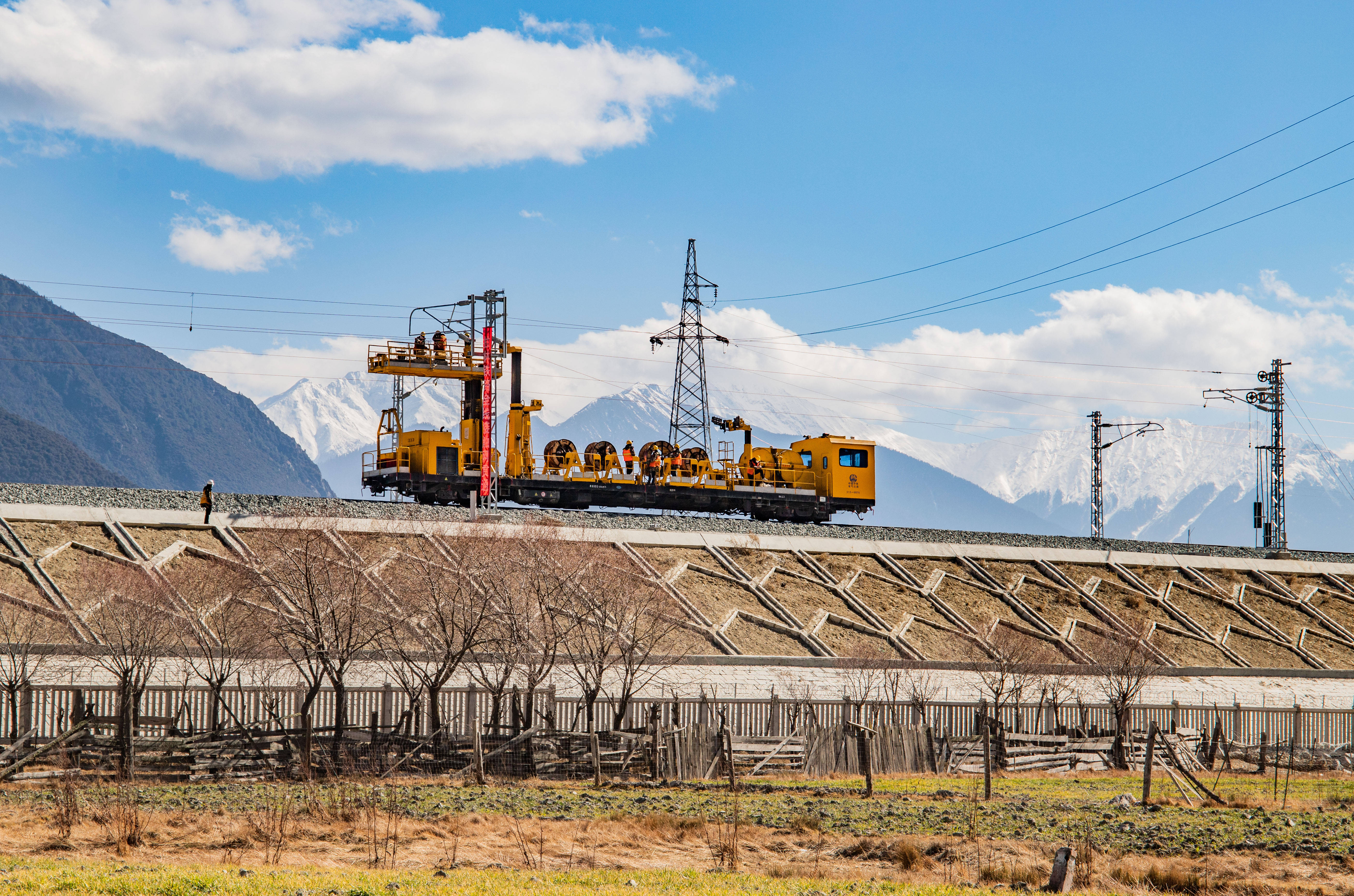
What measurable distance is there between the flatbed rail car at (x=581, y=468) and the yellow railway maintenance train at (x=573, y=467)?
0.15ft

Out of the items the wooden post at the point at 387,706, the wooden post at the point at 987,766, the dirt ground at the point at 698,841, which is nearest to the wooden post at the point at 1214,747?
the wooden post at the point at 987,766

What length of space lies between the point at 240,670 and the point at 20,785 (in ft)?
19.9

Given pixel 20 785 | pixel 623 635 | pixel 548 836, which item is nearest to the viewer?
pixel 548 836

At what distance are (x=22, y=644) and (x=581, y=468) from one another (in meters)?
26.5

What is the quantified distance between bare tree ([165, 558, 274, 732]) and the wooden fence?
0.52 metres

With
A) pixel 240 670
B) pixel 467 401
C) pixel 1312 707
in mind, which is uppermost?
pixel 467 401

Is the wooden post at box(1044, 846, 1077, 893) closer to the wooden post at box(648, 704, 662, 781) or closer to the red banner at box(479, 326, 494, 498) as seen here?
the wooden post at box(648, 704, 662, 781)

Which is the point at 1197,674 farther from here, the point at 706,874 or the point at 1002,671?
the point at 706,874

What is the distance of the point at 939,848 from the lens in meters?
15.3

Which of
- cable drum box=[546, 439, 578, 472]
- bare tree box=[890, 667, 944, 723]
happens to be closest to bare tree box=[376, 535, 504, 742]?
bare tree box=[890, 667, 944, 723]

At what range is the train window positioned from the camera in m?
53.4

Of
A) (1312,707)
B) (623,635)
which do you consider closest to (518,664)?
(623,635)

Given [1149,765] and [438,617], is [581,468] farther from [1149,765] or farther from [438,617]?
[1149,765]

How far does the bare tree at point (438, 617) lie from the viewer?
961 inches
